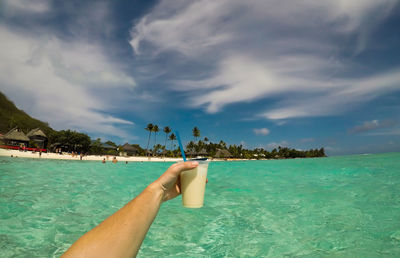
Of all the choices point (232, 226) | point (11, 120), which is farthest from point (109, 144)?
point (232, 226)

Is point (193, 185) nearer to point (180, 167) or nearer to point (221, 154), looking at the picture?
point (180, 167)

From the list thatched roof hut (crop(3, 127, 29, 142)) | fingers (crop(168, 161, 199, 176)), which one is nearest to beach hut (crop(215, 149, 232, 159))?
thatched roof hut (crop(3, 127, 29, 142))

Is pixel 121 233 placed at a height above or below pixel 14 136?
below

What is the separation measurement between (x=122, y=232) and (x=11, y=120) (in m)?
91.7

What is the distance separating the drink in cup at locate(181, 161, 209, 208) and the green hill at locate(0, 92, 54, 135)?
82148 mm

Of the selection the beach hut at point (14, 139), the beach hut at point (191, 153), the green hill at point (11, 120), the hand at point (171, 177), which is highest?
the green hill at point (11, 120)

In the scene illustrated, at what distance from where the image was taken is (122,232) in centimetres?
103

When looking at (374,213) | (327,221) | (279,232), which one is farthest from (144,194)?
(374,213)

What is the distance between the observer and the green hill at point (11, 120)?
2840 inches

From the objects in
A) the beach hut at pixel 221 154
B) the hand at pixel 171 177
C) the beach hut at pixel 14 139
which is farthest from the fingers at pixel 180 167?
the beach hut at pixel 221 154

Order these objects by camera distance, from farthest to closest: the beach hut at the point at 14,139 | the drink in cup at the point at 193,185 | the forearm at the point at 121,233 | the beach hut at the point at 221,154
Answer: the beach hut at the point at 221,154, the beach hut at the point at 14,139, the drink in cup at the point at 193,185, the forearm at the point at 121,233

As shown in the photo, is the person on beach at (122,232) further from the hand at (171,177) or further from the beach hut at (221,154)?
the beach hut at (221,154)

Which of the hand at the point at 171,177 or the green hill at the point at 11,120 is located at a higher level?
the green hill at the point at 11,120

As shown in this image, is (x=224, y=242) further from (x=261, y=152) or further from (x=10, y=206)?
(x=261, y=152)
